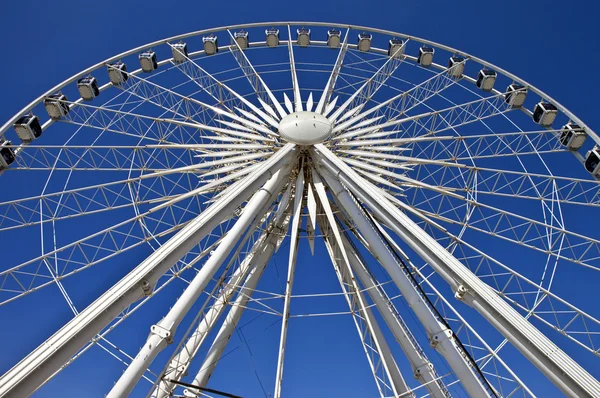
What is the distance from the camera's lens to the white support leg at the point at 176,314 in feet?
32.7

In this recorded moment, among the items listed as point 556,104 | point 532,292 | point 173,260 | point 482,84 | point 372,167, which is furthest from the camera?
point 482,84

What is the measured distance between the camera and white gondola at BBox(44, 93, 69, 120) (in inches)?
724

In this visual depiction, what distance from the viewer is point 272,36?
80.1 ft

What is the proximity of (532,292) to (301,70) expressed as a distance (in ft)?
44.3

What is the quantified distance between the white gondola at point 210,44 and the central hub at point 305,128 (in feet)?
29.8

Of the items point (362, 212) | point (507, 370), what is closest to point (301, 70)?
point (362, 212)

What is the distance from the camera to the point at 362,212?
14.6 meters

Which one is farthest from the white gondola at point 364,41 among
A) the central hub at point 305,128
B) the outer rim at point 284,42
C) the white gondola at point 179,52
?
the central hub at point 305,128

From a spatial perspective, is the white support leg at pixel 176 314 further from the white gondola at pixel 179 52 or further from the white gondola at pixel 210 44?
the white gondola at pixel 210 44

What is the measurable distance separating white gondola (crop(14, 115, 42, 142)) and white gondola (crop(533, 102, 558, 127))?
19166mm

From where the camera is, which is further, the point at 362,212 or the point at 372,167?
the point at 372,167

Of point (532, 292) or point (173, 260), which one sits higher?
point (532, 292)

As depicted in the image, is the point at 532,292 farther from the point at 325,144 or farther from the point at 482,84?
the point at 482,84

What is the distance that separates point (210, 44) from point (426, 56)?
33.8 ft
